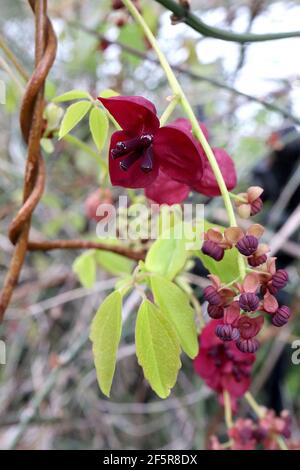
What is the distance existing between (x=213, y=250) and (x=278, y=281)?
0.16ft

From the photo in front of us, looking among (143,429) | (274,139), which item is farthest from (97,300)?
(274,139)

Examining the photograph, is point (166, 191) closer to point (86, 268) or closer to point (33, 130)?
point (33, 130)

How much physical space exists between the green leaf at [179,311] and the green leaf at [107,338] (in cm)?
3

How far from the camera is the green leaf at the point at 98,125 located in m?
0.48

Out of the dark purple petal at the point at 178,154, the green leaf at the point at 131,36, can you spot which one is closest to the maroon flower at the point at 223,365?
the dark purple petal at the point at 178,154

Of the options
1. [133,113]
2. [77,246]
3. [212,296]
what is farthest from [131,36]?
[212,296]

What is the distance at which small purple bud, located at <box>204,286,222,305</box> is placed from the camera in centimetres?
36

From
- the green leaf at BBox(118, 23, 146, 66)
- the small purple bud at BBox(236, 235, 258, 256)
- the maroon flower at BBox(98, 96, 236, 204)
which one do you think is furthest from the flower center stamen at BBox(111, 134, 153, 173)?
the green leaf at BBox(118, 23, 146, 66)

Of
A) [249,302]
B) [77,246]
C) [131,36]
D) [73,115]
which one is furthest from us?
[131,36]

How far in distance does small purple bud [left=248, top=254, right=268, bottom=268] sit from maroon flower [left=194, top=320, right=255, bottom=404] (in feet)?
0.79

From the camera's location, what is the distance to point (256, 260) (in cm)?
36
